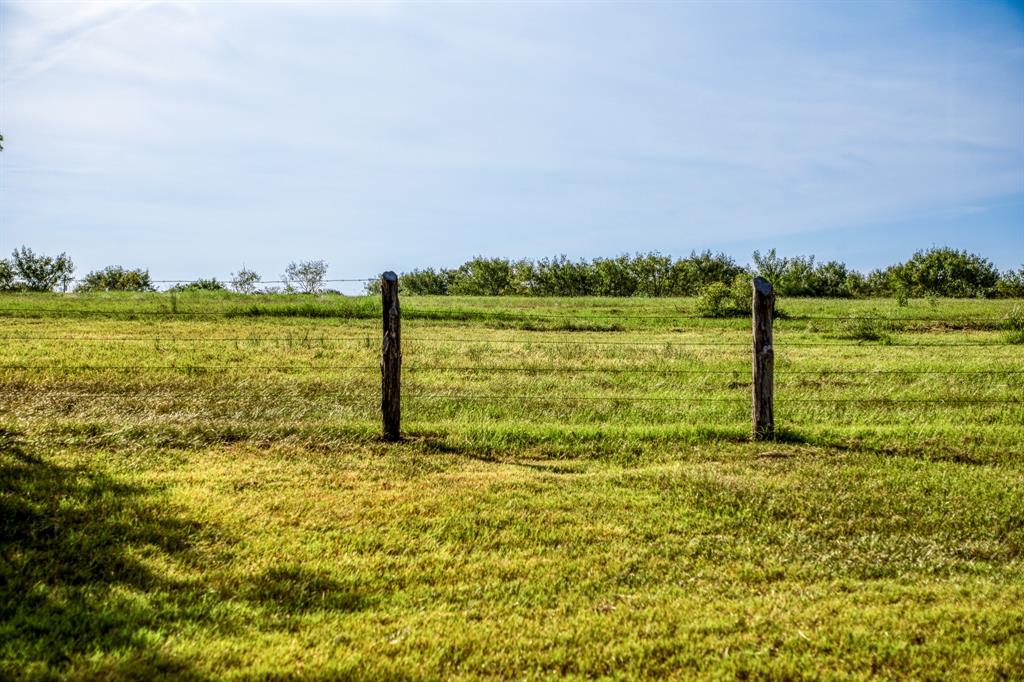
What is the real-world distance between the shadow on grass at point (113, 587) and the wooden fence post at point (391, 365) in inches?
150

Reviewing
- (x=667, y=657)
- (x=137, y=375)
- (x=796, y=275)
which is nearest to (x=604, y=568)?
(x=667, y=657)

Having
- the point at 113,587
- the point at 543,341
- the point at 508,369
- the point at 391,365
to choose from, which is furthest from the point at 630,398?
the point at 543,341

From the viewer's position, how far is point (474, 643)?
497cm

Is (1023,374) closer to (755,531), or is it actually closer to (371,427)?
(755,531)

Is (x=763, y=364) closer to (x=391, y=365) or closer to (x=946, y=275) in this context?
(x=391, y=365)

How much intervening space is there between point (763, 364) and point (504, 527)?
5894 millimetres

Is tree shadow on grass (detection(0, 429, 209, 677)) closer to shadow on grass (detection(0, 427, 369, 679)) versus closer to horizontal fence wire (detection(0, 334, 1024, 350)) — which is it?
shadow on grass (detection(0, 427, 369, 679))

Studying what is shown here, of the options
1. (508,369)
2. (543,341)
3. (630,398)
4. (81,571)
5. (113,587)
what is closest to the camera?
(113,587)

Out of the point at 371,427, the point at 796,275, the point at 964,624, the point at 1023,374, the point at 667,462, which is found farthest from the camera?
the point at 796,275

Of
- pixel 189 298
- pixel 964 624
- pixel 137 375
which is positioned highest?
pixel 189 298

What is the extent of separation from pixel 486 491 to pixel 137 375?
10296mm

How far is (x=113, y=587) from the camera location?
564 centimetres

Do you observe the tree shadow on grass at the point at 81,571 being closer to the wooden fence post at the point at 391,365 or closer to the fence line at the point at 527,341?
the wooden fence post at the point at 391,365

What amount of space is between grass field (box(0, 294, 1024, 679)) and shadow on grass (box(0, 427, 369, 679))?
26mm
